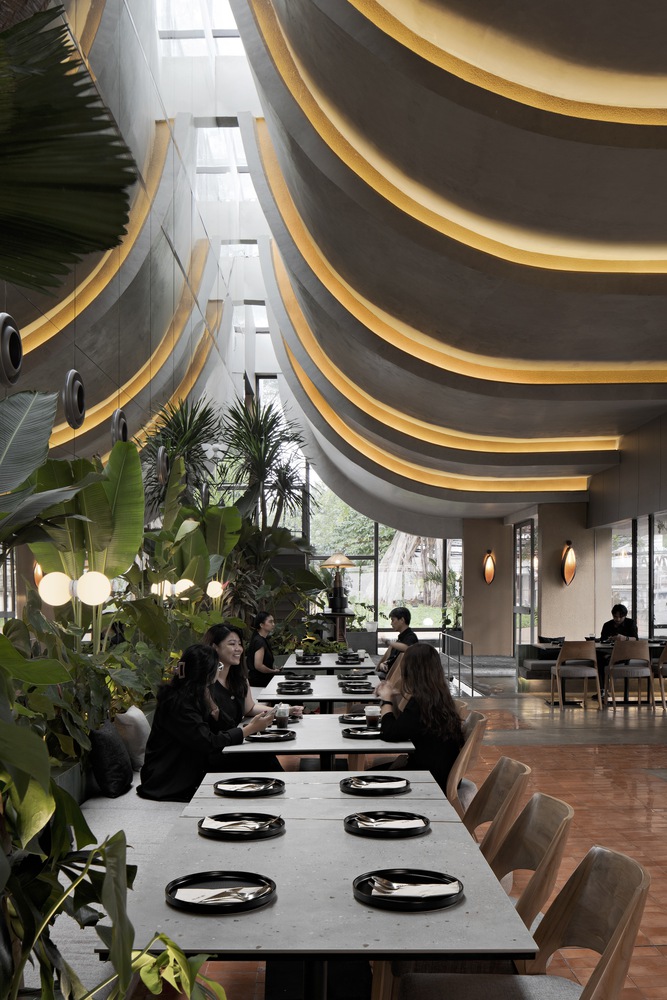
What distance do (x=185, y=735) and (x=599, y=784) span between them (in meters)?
4.04

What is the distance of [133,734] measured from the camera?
605 cm

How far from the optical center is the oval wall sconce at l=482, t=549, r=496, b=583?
67.2 feet

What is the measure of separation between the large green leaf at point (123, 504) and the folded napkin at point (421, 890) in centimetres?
341

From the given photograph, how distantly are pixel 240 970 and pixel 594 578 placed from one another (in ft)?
38.7

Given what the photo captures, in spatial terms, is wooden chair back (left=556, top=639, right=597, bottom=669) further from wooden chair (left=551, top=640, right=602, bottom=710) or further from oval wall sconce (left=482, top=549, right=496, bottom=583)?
oval wall sconce (left=482, top=549, right=496, bottom=583)

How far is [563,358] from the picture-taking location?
9.04 metres

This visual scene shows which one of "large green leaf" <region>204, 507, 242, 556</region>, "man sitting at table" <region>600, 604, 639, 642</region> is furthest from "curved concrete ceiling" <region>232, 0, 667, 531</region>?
"large green leaf" <region>204, 507, 242, 556</region>

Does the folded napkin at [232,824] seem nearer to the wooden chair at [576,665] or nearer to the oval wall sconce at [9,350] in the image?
the oval wall sconce at [9,350]

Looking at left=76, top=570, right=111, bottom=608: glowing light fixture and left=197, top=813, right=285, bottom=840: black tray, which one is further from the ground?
left=76, top=570, right=111, bottom=608: glowing light fixture

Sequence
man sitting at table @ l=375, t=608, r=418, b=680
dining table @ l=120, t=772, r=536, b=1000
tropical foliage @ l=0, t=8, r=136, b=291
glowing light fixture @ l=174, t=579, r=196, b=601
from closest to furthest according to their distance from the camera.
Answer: tropical foliage @ l=0, t=8, r=136, b=291 → dining table @ l=120, t=772, r=536, b=1000 → glowing light fixture @ l=174, t=579, r=196, b=601 → man sitting at table @ l=375, t=608, r=418, b=680

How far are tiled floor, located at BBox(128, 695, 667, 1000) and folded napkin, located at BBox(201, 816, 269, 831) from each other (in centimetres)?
107

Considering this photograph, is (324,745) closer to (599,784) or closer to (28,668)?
(28,668)

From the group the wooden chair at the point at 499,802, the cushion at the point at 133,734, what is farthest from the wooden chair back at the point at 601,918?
the cushion at the point at 133,734

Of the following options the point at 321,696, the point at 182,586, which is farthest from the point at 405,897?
the point at 182,586
